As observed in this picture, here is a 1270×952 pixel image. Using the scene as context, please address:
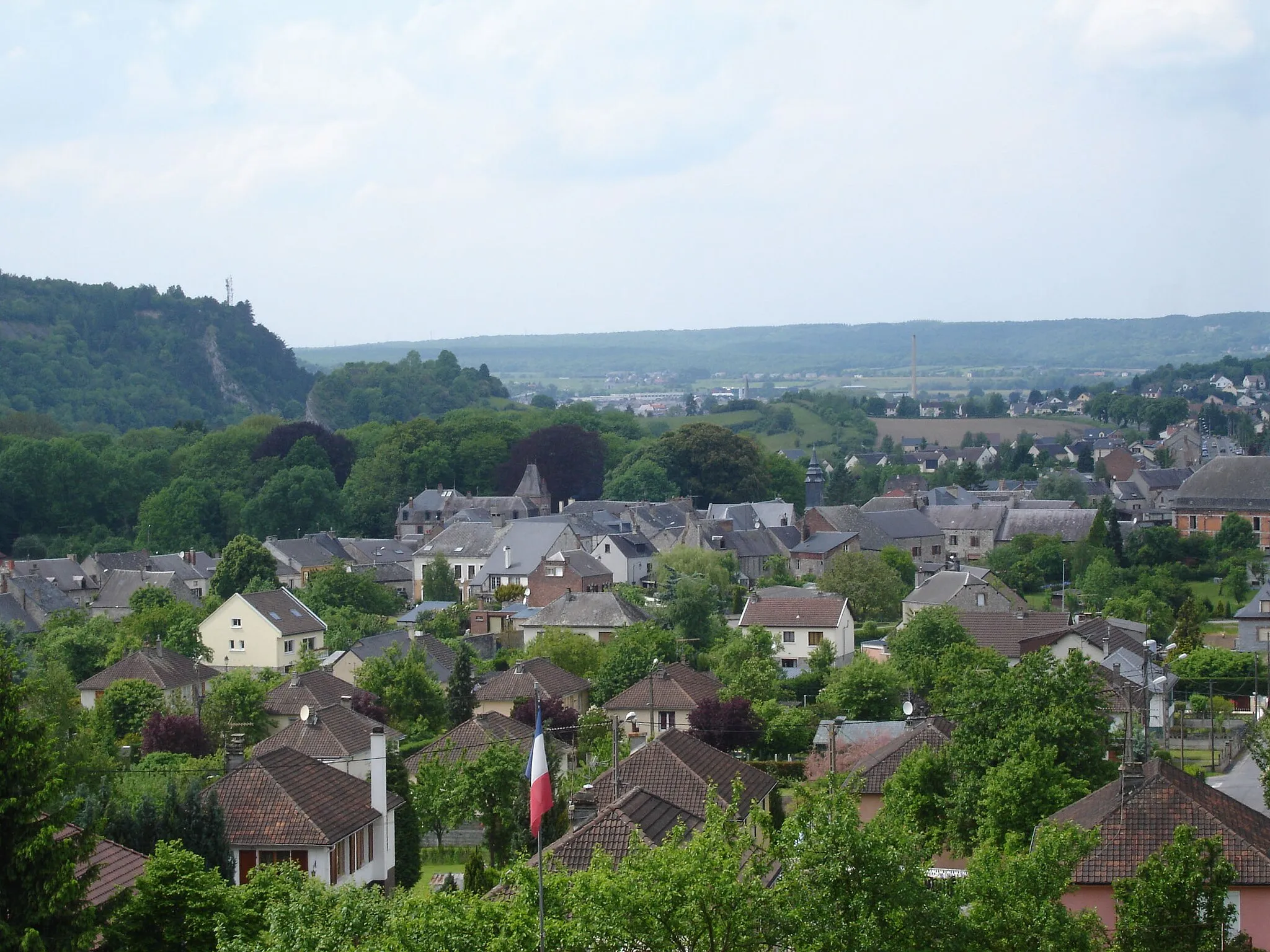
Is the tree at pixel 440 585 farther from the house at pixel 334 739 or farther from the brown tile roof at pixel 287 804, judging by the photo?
the brown tile roof at pixel 287 804

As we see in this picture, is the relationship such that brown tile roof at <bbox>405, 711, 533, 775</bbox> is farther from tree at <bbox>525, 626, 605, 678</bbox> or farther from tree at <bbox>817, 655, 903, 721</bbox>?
tree at <bbox>525, 626, 605, 678</bbox>

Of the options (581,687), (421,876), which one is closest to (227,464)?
(581,687)

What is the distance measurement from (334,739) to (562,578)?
3169 cm

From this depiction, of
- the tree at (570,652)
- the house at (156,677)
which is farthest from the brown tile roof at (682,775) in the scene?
the house at (156,677)

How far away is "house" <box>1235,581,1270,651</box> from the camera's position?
147 ft

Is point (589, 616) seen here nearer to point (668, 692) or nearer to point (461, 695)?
point (461, 695)

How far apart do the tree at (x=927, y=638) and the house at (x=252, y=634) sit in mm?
17867

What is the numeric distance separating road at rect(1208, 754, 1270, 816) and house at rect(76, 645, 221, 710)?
911 inches

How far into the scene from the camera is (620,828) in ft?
61.6

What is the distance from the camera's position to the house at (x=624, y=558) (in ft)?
217

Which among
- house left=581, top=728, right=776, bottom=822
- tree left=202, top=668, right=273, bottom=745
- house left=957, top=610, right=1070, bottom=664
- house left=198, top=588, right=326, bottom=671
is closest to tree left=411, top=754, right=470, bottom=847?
house left=581, top=728, right=776, bottom=822

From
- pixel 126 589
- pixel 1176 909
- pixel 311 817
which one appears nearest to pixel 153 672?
pixel 311 817

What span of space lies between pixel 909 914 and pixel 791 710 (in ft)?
75.2

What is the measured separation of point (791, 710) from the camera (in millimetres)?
36125
